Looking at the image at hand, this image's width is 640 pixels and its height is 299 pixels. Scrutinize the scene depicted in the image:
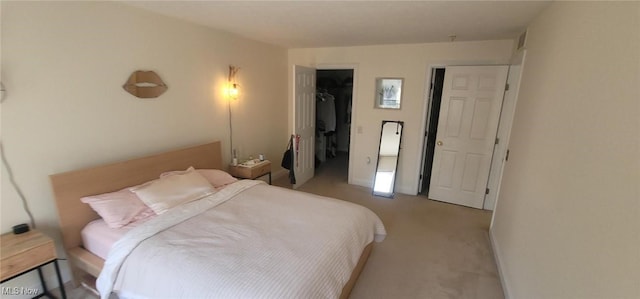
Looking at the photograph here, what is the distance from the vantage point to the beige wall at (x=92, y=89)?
6.03ft

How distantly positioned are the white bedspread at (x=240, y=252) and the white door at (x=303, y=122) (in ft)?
6.15

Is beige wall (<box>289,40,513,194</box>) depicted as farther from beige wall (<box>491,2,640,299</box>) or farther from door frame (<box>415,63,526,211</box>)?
beige wall (<box>491,2,640,299</box>)

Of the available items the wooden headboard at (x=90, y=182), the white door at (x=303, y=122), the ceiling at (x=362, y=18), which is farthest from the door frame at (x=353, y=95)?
the wooden headboard at (x=90, y=182)

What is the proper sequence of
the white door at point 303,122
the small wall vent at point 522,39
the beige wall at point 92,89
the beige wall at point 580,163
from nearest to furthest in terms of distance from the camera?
the beige wall at point 580,163
the beige wall at point 92,89
the small wall vent at point 522,39
the white door at point 303,122

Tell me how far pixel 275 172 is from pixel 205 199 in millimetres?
2259

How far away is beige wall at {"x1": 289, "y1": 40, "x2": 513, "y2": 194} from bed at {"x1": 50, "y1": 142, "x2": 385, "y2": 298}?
193cm

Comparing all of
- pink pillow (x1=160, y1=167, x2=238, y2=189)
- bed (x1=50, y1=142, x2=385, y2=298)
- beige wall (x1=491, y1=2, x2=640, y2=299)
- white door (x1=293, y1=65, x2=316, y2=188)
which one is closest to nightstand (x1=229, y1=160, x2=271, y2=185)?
pink pillow (x1=160, y1=167, x2=238, y2=189)

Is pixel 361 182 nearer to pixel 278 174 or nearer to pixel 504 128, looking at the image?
pixel 278 174

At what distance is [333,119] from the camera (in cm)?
577

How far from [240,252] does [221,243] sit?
186 millimetres

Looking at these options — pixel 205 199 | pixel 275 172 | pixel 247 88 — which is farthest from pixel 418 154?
pixel 205 199

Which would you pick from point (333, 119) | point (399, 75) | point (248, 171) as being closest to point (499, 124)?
point (399, 75)

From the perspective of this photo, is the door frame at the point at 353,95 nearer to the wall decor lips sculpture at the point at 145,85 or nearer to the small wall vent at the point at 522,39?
the small wall vent at the point at 522,39

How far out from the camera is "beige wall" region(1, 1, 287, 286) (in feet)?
6.03
